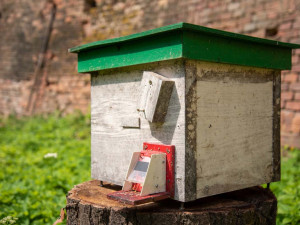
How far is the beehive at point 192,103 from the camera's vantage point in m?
1.73

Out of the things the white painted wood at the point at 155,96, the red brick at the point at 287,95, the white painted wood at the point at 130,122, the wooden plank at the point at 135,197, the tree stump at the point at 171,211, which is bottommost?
the tree stump at the point at 171,211

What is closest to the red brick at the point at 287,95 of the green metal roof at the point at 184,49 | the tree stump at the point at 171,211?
the green metal roof at the point at 184,49

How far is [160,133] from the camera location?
184 cm

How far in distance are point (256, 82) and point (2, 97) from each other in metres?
9.45

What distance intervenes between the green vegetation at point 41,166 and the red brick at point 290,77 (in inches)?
118

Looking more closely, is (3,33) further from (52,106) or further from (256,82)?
(256,82)

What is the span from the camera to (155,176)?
1756mm

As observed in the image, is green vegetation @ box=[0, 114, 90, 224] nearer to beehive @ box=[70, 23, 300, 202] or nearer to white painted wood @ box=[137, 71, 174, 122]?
beehive @ box=[70, 23, 300, 202]

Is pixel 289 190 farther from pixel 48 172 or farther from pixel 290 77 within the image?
pixel 48 172

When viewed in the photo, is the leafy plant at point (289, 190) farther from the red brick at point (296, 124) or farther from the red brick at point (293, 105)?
the red brick at point (293, 105)

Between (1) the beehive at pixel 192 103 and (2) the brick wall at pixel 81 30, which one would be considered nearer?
(1) the beehive at pixel 192 103

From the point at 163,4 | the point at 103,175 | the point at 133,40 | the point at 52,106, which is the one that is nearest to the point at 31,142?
the point at 52,106

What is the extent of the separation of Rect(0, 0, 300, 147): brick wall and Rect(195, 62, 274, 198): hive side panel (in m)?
2.91

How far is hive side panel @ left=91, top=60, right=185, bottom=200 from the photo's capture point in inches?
68.7
